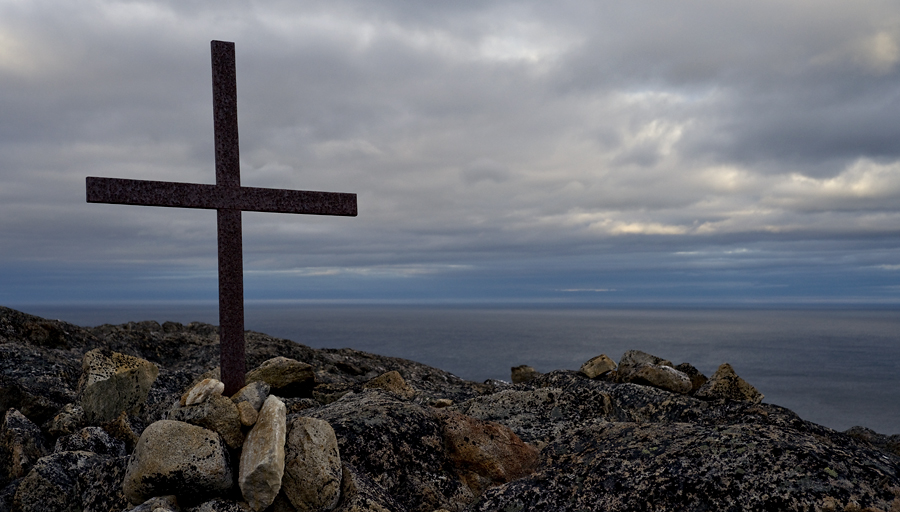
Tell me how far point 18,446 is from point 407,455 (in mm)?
6737

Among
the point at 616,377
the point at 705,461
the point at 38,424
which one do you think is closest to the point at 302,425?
the point at 705,461

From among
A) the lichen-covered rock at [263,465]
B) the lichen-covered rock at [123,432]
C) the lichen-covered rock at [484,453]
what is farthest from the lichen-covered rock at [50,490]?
the lichen-covered rock at [484,453]

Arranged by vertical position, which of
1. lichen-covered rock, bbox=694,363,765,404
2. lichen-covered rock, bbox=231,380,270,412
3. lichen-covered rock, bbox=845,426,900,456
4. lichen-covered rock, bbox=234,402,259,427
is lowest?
lichen-covered rock, bbox=845,426,900,456

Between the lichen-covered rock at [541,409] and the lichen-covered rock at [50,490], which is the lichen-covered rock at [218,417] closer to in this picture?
the lichen-covered rock at [50,490]

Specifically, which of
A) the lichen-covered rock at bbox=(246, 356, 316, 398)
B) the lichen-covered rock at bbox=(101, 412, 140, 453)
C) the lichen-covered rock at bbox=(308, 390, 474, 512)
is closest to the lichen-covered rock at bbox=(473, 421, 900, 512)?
the lichen-covered rock at bbox=(308, 390, 474, 512)

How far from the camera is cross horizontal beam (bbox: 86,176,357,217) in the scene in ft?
22.9

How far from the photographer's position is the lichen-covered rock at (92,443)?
8547mm

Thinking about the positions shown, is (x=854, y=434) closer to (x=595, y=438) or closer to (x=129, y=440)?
(x=595, y=438)

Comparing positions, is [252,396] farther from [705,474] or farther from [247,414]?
[705,474]

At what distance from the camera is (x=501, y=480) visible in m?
7.43

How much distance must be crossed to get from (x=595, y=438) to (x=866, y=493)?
10.2 feet

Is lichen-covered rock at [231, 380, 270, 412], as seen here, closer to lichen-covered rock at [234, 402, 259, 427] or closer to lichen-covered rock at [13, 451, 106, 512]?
lichen-covered rock at [234, 402, 259, 427]

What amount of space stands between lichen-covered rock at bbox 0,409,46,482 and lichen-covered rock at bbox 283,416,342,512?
566 cm

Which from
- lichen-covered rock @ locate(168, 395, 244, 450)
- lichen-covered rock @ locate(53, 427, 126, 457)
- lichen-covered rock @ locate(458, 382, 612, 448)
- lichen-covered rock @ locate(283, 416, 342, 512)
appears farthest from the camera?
lichen-covered rock @ locate(458, 382, 612, 448)
